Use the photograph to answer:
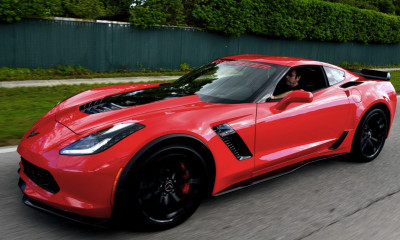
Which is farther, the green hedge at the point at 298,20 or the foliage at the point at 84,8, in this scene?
the green hedge at the point at 298,20

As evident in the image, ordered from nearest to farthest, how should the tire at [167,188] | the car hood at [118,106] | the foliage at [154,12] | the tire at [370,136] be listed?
the tire at [167,188] < the car hood at [118,106] < the tire at [370,136] < the foliage at [154,12]

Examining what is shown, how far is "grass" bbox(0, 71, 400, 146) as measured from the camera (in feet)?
16.8

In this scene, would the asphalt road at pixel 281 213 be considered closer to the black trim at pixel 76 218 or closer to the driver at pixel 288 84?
the black trim at pixel 76 218

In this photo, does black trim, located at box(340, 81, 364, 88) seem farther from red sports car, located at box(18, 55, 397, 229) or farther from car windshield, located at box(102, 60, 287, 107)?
car windshield, located at box(102, 60, 287, 107)

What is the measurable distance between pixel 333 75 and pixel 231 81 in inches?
55.7

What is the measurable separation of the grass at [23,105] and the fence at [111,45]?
9.69 feet

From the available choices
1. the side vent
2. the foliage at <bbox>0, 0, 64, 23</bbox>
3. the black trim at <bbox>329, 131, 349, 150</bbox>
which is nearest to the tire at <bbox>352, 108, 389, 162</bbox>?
the black trim at <bbox>329, 131, 349, 150</bbox>

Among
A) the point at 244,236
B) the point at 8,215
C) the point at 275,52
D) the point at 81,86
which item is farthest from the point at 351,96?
the point at 275,52

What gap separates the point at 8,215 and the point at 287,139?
2.55 metres

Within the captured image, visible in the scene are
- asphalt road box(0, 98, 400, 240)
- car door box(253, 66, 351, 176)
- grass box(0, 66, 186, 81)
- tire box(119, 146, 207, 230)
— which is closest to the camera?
tire box(119, 146, 207, 230)

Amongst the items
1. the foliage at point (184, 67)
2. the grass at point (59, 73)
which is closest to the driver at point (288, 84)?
the grass at point (59, 73)

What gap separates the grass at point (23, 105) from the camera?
16.8ft

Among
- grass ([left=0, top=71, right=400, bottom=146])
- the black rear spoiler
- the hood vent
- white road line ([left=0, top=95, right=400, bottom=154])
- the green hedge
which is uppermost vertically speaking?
the green hedge

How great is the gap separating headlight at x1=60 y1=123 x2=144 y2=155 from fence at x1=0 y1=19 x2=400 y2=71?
992 centimetres
